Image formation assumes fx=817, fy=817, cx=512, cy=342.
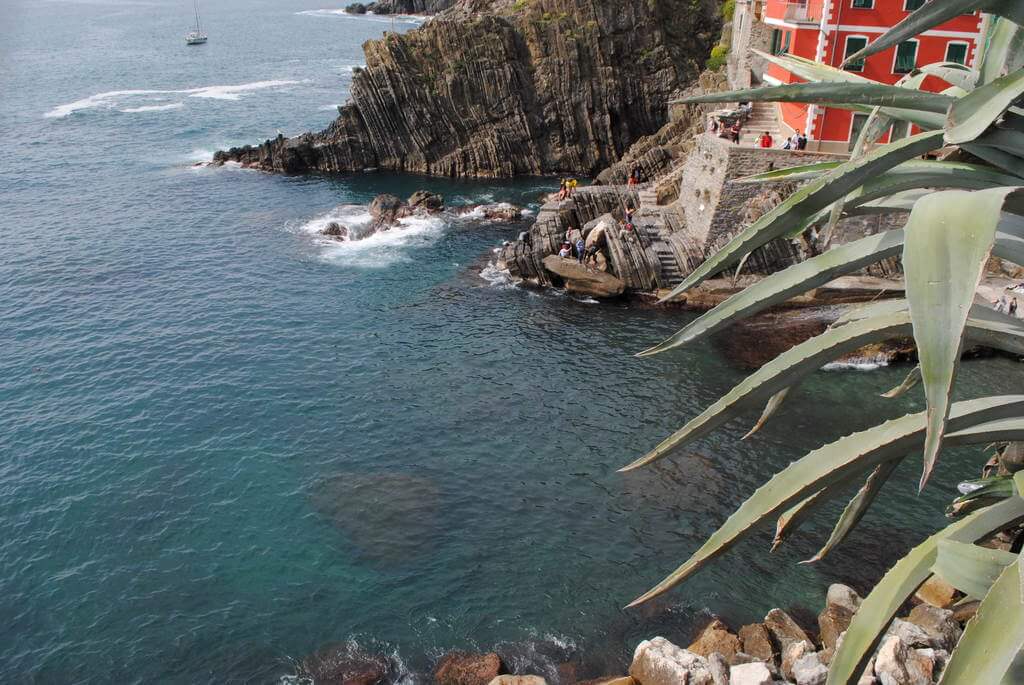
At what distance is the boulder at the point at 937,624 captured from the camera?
18986 millimetres

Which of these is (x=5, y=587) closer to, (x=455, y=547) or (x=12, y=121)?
(x=455, y=547)

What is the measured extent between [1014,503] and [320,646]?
20.9 metres

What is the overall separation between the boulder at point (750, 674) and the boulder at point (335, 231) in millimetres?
44537

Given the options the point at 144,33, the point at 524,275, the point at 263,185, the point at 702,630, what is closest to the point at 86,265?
the point at 263,185

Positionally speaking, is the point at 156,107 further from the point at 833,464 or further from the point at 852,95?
the point at 833,464

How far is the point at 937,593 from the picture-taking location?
2230 centimetres

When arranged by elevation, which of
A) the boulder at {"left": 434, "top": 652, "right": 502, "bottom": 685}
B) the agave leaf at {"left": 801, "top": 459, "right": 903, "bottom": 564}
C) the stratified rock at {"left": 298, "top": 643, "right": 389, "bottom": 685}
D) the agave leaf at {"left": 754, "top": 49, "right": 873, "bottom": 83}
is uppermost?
the agave leaf at {"left": 754, "top": 49, "right": 873, "bottom": 83}

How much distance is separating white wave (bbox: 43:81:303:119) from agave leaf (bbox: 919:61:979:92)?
109 m

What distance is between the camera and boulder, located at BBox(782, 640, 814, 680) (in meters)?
19.6

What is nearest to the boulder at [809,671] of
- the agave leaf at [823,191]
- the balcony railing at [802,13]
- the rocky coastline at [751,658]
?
the rocky coastline at [751,658]

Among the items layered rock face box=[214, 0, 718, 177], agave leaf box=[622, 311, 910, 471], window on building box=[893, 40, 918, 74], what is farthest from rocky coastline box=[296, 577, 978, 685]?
layered rock face box=[214, 0, 718, 177]

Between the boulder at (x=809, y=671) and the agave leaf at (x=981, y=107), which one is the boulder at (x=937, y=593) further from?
the agave leaf at (x=981, y=107)

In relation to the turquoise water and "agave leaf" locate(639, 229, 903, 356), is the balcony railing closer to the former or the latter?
the turquoise water

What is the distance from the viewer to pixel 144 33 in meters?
186
